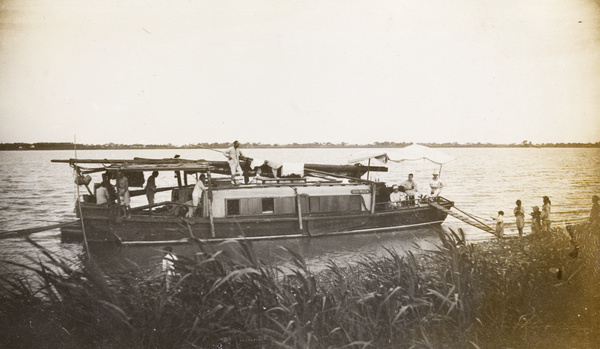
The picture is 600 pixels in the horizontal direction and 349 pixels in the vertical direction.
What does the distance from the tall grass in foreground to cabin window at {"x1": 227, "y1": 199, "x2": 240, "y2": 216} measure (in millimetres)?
8815

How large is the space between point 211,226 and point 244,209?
4.64ft

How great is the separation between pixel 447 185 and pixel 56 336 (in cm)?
4371

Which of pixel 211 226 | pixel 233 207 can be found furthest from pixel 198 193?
pixel 211 226

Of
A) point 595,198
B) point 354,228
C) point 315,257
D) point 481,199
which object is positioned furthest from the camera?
point 481,199

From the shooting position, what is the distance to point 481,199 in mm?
33656

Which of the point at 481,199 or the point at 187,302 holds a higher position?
the point at 187,302

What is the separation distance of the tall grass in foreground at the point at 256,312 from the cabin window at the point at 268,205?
924 centimetres

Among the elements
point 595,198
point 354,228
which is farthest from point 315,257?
point 595,198

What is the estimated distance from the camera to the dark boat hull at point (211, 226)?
565 inches

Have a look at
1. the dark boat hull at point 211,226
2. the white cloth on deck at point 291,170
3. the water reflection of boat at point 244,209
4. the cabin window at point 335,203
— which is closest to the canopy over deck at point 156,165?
the water reflection of boat at point 244,209

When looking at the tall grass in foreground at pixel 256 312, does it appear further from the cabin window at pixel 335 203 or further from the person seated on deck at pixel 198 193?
the cabin window at pixel 335 203

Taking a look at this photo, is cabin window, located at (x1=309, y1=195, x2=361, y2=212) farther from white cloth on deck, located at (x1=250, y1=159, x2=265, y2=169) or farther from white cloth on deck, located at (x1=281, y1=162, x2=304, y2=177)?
white cloth on deck, located at (x1=250, y1=159, x2=265, y2=169)

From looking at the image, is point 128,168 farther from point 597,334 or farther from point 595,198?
point 595,198

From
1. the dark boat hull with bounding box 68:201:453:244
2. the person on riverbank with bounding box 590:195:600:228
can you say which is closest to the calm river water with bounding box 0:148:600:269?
the dark boat hull with bounding box 68:201:453:244
